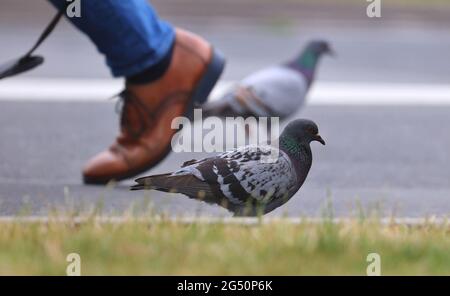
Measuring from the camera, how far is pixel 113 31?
4.20 m

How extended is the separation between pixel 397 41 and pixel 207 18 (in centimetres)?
262

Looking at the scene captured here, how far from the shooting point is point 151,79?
446 cm

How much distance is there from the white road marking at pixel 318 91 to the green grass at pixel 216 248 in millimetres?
→ 4745

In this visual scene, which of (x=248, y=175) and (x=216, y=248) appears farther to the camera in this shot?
(x=216, y=248)

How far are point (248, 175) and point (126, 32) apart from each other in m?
1.59

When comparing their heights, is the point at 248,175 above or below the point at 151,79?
below

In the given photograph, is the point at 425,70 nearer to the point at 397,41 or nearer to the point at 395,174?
the point at 397,41

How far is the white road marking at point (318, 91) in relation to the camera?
8586 mm
